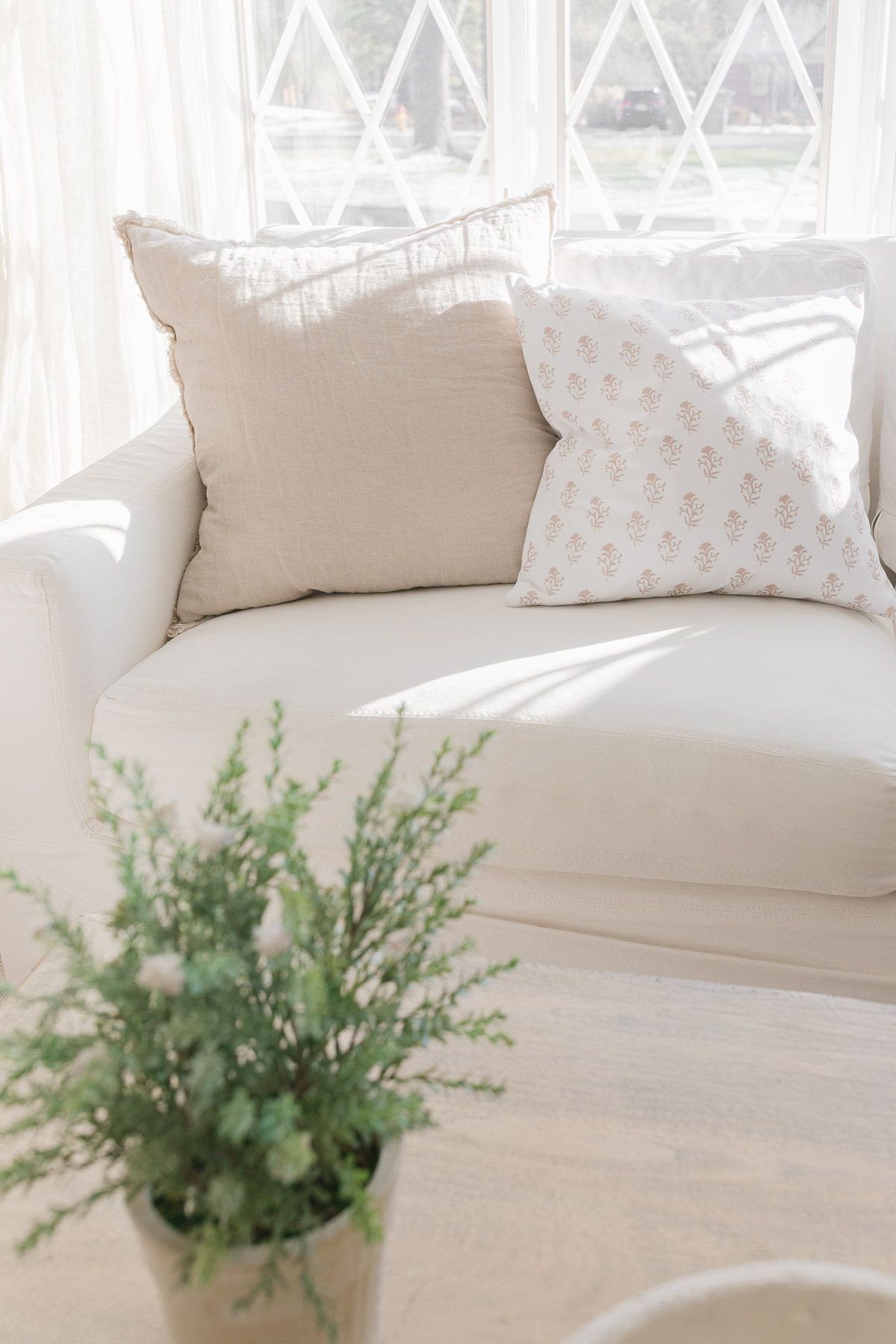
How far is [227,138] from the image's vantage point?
102 inches

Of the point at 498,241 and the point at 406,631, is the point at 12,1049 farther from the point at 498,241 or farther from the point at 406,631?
the point at 498,241

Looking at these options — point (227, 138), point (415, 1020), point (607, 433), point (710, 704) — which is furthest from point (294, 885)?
point (227, 138)

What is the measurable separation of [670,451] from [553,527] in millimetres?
179

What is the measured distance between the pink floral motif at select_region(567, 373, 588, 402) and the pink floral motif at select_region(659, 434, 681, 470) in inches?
5.3

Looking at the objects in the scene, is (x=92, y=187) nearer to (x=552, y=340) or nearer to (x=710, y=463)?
(x=552, y=340)

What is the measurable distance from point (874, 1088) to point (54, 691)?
3.37ft

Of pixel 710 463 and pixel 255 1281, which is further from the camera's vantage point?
pixel 710 463

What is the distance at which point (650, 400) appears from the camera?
5.31 ft

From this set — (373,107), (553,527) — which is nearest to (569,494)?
(553,527)

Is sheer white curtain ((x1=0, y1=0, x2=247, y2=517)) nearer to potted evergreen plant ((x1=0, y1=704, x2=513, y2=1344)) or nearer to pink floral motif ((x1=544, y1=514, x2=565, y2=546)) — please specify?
pink floral motif ((x1=544, y1=514, x2=565, y2=546))

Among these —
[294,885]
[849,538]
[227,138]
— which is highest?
[227,138]

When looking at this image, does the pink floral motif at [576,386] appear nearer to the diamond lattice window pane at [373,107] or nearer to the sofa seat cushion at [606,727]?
the sofa seat cushion at [606,727]

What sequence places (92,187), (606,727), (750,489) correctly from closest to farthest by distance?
(606,727) → (750,489) → (92,187)

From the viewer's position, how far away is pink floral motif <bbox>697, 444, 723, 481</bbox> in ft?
5.20
